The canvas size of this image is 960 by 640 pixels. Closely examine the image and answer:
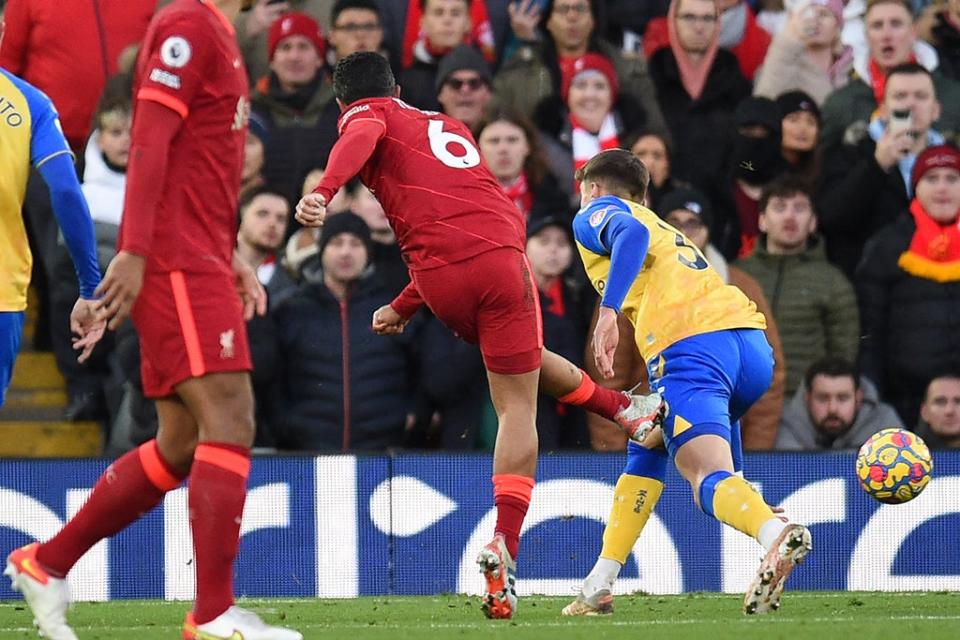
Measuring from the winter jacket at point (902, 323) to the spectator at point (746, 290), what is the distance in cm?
62

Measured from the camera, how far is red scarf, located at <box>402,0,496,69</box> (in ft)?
36.8

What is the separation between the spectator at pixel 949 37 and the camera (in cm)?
1166

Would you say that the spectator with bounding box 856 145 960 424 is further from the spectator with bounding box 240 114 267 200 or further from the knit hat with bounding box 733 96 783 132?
the spectator with bounding box 240 114 267 200

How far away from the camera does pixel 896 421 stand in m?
10.1

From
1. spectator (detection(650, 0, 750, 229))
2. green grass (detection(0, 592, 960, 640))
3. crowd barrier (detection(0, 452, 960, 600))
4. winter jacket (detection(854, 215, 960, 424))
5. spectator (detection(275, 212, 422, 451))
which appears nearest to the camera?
green grass (detection(0, 592, 960, 640))

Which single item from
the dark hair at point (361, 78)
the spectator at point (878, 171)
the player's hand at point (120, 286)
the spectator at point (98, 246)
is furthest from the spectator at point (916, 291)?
the player's hand at point (120, 286)

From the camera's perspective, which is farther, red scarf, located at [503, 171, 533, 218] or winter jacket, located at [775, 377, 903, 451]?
red scarf, located at [503, 171, 533, 218]

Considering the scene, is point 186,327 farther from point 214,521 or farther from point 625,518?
point 625,518

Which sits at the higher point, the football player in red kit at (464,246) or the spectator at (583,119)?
the spectator at (583,119)

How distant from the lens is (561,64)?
11.1m

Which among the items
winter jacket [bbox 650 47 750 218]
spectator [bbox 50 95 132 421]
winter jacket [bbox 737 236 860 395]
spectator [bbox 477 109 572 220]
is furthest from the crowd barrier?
winter jacket [bbox 650 47 750 218]

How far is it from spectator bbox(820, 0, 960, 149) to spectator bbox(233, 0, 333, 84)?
3.32 m

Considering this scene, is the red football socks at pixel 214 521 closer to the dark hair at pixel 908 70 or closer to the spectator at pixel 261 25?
the spectator at pixel 261 25

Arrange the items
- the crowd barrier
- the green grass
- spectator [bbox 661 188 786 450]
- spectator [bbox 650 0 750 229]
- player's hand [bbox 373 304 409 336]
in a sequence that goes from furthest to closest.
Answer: spectator [bbox 650 0 750 229], spectator [bbox 661 188 786 450], the crowd barrier, player's hand [bbox 373 304 409 336], the green grass
